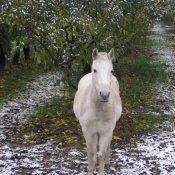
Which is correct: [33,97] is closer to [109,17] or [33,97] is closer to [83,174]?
[109,17]

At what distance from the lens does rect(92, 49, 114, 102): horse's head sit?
11.6 feet

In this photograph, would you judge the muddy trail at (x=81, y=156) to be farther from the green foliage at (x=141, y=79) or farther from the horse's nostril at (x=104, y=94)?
the green foliage at (x=141, y=79)

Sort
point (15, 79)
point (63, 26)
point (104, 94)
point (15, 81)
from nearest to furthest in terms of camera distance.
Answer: point (104, 94), point (63, 26), point (15, 81), point (15, 79)

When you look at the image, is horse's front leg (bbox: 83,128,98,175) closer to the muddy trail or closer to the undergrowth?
the muddy trail

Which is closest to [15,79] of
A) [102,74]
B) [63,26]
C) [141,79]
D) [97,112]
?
[141,79]

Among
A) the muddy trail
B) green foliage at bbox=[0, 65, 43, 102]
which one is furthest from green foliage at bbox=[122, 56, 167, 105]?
green foliage at bbox=[0, 65, 43, 102]

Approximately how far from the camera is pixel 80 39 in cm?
623

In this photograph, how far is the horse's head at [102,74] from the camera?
11.6 feet

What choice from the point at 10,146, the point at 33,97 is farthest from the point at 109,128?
the point at 33,97

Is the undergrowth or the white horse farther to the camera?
the undergrowth

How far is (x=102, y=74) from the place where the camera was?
3688 millimetres

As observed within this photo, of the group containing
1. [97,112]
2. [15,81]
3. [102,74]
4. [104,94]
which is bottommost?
[15,81]

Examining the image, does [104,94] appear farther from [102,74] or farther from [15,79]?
[15,79]

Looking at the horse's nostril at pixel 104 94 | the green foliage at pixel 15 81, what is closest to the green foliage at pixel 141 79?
the green foliage at pixel 15 81
